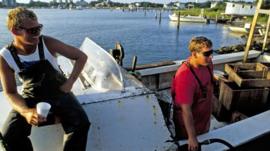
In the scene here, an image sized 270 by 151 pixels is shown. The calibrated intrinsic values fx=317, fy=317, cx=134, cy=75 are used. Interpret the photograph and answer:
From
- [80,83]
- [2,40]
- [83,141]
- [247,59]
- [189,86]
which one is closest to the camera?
[83,141]

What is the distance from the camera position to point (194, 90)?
3.18 m

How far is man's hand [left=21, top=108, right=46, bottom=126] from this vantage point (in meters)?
2.38

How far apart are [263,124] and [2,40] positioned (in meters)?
32.4

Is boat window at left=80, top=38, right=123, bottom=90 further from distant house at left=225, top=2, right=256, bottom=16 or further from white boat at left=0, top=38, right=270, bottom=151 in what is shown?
distant house at left=225, top=2, right=256, bottom=16

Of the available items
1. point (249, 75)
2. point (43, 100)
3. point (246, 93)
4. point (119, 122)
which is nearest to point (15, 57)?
point (43, 100)

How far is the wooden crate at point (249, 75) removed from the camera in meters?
5.57

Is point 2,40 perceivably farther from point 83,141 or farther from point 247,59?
point 83,141

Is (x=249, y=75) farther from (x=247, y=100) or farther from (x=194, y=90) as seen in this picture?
(x=194, y=90)

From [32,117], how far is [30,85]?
→ 381 mm

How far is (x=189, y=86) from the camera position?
311 cm

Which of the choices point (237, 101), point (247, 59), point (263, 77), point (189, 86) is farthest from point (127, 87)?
point (247, 59)

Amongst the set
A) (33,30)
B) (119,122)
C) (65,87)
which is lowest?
(119,122)

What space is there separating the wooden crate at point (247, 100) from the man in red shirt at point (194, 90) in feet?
6.81

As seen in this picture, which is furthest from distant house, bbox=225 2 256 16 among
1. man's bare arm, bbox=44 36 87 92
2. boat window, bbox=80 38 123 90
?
man's bare arm, bbox=44 36 87 92
